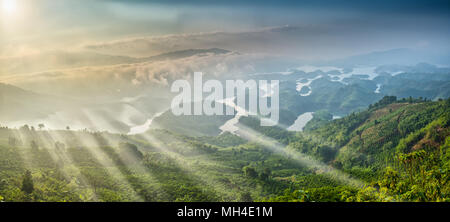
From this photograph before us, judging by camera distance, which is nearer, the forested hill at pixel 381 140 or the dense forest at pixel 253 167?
the dense forest at pixel 253 167

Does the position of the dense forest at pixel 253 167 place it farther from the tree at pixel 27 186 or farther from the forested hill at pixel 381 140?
the forested hill at pixel 381 140

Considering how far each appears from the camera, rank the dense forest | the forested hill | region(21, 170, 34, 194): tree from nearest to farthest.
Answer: the dense forest → region(21, 170, 34, 194): tree → the forested hill

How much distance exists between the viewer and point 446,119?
142 feet

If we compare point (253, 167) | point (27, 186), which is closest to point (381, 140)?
point (253, 167)

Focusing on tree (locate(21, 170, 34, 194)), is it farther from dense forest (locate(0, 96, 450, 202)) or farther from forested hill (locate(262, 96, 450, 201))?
forested hill (locate(262, 96, 450, 201))

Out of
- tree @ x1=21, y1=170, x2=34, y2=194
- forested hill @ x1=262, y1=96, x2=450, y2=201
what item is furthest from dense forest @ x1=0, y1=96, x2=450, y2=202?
forested hill @ x1=262, y1=96, x2=450, y2=201

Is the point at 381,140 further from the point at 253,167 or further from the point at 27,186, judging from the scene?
the point at 27,186

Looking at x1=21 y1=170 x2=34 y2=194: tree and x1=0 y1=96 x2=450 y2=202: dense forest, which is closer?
x1=0 y1=96 x2=450 y2=202: dense forest

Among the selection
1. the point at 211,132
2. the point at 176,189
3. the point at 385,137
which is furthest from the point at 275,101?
the point at 176,189

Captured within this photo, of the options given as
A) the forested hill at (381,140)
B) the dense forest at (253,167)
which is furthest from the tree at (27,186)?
the forested hill at (381,140)

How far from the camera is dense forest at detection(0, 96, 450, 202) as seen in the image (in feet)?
74.8

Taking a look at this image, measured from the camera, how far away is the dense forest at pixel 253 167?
22797mm

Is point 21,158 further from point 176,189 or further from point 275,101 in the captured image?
point 275,101
